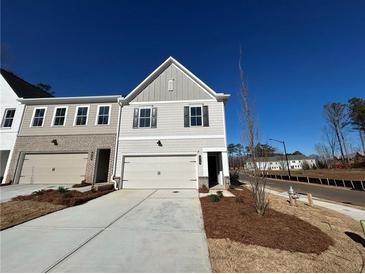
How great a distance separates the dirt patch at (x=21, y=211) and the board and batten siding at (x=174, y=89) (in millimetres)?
8059

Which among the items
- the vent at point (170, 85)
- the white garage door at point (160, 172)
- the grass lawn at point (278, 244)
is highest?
the vent at point (170, 85)

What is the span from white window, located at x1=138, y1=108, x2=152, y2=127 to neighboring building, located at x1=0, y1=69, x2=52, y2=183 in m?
9.33

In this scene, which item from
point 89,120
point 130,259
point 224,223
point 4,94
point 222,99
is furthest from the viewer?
point 4,94

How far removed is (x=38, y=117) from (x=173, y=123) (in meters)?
10.3

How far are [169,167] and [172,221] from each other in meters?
5.89

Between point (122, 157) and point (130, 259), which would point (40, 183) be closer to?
point (122, 157)

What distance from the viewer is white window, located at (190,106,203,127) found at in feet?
37.6

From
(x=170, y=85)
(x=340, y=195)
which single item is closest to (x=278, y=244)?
(x=170, y=85)

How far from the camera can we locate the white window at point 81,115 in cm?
1248

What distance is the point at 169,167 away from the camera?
10.9 meters

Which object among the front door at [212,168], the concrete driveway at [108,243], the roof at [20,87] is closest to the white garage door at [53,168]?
the roof at [20,87]

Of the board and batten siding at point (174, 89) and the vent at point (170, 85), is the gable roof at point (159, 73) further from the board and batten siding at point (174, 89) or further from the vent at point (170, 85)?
the vent at point (170, 85)

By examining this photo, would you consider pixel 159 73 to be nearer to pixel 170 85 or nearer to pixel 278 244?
pixel 170 85

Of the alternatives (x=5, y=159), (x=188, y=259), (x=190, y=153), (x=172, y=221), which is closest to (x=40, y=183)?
(x=5, y=159)
